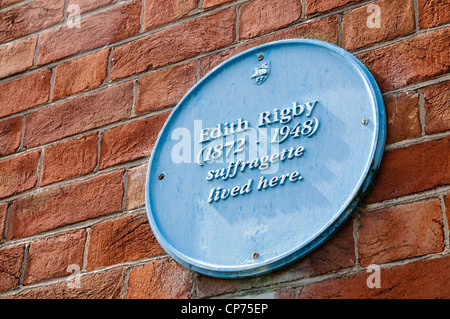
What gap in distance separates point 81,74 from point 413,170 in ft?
3.47

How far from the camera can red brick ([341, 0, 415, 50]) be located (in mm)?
1778

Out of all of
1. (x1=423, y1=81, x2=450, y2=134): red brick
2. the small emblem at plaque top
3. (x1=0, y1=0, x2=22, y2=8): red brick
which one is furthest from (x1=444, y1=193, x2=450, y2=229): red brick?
(x1=0, y1=0, x2=22, y2=8): red brick

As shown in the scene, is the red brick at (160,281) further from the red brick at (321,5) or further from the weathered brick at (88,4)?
the weathered brick at (88,4)

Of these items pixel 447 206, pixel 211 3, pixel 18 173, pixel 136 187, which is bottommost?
pixel 18 173

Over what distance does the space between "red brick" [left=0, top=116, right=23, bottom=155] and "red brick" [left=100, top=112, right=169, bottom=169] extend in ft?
1.06

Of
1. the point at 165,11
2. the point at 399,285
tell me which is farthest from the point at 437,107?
the point at 165,11

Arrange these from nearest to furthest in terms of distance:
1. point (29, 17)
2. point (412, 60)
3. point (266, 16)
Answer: point (412, 60) < point (266, 16) < point (29, 17)

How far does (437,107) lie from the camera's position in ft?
5.39

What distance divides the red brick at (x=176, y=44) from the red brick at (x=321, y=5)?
21 centimetres

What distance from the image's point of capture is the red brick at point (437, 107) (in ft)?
5.32

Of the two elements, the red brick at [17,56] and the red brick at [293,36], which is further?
the red brick at [17,56]

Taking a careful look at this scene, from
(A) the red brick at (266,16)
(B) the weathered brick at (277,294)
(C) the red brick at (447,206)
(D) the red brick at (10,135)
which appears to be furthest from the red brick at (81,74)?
(C) the red brick at (447,206)

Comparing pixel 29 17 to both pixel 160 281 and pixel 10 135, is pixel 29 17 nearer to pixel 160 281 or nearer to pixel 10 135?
pixel 10 135

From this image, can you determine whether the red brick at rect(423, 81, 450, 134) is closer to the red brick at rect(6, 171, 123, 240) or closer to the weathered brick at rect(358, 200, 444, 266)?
the weathered brick at rect(358, 200, 444, 266)
